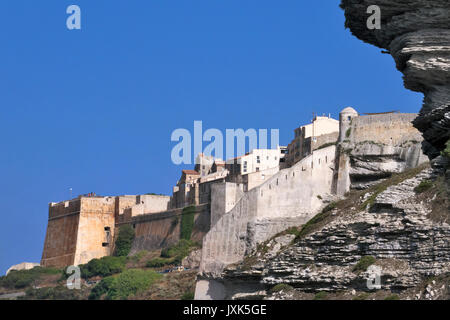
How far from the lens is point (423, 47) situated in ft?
118

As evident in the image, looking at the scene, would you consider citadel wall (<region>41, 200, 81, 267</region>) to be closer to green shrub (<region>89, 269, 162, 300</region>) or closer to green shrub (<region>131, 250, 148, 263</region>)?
green shrub (<region>131, 250, 148, 263</region>)

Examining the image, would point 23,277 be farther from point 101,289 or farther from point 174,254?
point 174,254

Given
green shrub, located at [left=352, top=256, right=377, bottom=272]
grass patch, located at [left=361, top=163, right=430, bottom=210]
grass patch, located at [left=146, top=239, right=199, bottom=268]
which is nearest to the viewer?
green shrub, located at [left=352, top=256, right=377, bottom=272]

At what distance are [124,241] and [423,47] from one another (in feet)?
238

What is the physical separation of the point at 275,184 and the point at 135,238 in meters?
45.9

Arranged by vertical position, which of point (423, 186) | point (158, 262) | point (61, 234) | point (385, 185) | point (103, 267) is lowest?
point (423, 186)

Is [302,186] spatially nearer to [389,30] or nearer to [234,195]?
[234,195]

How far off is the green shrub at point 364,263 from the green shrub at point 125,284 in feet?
138

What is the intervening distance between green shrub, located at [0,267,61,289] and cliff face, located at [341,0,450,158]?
235 feet

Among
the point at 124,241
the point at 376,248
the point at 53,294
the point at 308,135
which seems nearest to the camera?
the point at 376,248

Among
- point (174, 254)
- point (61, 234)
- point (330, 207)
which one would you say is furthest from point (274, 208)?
point (61, 234)

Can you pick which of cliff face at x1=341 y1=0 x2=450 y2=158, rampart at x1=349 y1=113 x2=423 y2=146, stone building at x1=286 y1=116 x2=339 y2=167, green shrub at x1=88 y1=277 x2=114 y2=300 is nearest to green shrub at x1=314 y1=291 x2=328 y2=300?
cliff face at x1=341 y1=0 x2=450 y2=158

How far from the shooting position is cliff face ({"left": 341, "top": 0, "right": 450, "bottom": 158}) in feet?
117

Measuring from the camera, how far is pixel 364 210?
47188 mm
